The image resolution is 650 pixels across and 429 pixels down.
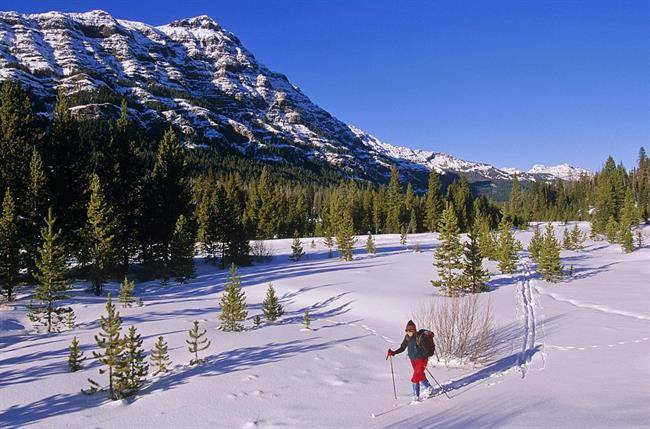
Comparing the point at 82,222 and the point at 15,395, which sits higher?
the point at 82,222

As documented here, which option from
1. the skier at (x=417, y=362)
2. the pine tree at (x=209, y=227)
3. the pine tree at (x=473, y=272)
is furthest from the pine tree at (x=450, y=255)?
the pine tree at (x=209, y=227)

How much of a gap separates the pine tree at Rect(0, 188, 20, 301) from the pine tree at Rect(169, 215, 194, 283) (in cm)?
907

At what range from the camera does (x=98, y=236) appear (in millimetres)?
21172

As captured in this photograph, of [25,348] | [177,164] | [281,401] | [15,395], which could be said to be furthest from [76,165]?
[281,401]

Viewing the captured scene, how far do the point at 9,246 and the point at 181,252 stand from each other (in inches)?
386

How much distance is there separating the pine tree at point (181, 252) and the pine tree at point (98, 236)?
15.4 ft

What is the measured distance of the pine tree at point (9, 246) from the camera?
59.0ft

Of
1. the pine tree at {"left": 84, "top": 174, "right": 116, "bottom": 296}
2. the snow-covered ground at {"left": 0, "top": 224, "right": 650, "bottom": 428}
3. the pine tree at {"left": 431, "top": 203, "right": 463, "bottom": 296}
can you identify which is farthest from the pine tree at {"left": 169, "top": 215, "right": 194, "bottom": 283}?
the pine tree at {"left": 431, "top": 203, "right": 463, "bottom": 296}

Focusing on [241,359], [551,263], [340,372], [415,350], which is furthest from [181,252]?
[551,263]

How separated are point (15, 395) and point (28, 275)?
53.2 ft

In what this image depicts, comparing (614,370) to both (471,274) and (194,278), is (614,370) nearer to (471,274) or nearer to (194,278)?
(471,274)

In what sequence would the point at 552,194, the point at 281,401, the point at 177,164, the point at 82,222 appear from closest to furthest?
the point at 281,401, the point at 82,222, the point at 177,164, the point at 552,194

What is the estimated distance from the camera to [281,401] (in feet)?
26.0

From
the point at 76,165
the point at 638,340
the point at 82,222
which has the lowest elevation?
the point at 638,340
